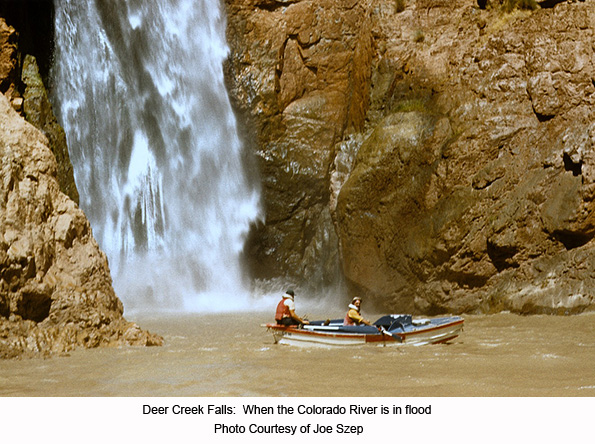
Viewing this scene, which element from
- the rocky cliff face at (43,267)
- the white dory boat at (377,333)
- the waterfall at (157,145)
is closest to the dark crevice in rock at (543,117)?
the white dory boat at (377,333)

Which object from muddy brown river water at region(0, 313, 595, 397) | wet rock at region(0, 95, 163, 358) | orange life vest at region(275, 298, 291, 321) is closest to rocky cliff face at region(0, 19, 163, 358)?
wet rock at region(0, 95, 163, 358)

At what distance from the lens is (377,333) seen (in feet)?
32.4

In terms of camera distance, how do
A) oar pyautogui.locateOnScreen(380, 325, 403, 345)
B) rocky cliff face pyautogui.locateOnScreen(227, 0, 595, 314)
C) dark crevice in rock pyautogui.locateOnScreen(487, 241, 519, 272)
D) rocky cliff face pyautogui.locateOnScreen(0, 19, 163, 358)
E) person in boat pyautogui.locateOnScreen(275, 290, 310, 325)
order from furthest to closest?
dark crevice in rock pyautogui.locateOnScreen(487, 241, 519, 272) → rocky cliff face pyautogui.locateOnScreen(227, 0, 595, 314) → person in boat pyautogui.locateOnScreen(275, 290, 310, 325) → oar pyautogui.locateOnScreen(380, 325, 403, 345) → rocky cliff face pyautogui.locateOnScreen(0, 19, 163, 358)

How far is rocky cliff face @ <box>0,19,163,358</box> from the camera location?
9477 millimetres

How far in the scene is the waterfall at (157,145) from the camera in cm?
1836

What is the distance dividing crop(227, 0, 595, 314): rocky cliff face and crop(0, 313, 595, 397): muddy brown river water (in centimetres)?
234

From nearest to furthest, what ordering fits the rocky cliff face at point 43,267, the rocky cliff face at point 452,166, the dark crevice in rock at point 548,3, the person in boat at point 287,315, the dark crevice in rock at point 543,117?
the rocky cliff face at point 43,267, the person in boat at point 287,315, the rocky cliff face at point 452,166, the dark crevice in rock at point 543,117, the dark crevice in rock at point 548,3

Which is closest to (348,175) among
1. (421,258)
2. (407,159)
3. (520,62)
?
(407,159)

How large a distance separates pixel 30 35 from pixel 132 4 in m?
3.35

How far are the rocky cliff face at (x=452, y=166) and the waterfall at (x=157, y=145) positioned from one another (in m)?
1.52

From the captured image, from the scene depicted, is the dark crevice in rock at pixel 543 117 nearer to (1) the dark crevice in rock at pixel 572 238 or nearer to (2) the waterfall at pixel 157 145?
(1) the dark crevice in rock at pixel 572 238

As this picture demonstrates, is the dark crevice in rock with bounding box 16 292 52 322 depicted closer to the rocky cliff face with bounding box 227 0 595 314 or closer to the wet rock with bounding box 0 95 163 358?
the wet rock with bounding box 0 95 163 358

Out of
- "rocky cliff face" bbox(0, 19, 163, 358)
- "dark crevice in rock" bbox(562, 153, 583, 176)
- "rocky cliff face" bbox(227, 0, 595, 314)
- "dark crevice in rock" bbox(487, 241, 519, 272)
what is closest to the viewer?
"rocky cliff face" bbox(0, 19, 163, 358)
